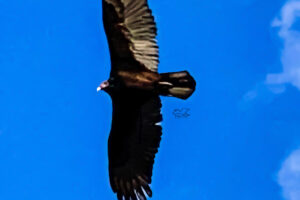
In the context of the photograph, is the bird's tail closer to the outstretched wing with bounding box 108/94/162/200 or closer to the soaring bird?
the soaring bird

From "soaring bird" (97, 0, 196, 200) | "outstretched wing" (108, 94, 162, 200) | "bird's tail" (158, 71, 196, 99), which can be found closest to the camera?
"bird's tail" (158, 71, 196, 99)

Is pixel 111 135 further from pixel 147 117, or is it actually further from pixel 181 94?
pixel 181 94

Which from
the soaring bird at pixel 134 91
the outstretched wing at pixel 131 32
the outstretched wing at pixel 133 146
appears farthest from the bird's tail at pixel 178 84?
the outstretched wing at pixel 133 146

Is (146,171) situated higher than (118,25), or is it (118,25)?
(118,25)

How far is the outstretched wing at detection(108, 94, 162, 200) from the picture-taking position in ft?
43.7

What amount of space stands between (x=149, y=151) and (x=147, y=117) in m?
0.63

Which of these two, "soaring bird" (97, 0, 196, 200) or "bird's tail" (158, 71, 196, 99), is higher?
"soaring bird" (97, 0, 196, 200)

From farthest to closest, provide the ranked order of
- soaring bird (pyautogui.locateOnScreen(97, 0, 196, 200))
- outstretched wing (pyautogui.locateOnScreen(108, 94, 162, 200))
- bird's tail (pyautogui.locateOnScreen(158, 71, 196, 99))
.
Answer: outstretched wing (pyautogui.locateOnScreen(108, 94, 162, 200)) → soaring bird (pyautogui.locateOnScreen(97, 0, 196, 200)) → bird's tail (pyautogui.locateOnScreen(158, 71, 196, 99))

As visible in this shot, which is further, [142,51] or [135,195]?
[135,195]

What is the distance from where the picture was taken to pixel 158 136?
1334cm

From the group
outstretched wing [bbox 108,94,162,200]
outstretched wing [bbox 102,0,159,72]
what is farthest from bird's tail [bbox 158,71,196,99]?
outstretched wing [bbox 108,94,162,200]

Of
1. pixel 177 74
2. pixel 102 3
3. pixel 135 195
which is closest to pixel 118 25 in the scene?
pixel 102 3

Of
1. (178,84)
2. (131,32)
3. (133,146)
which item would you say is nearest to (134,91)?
(178,84)

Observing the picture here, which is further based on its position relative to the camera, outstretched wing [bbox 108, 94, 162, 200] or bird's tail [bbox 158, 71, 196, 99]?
outstretched wing [bbox 108, 94, 162, 200]
